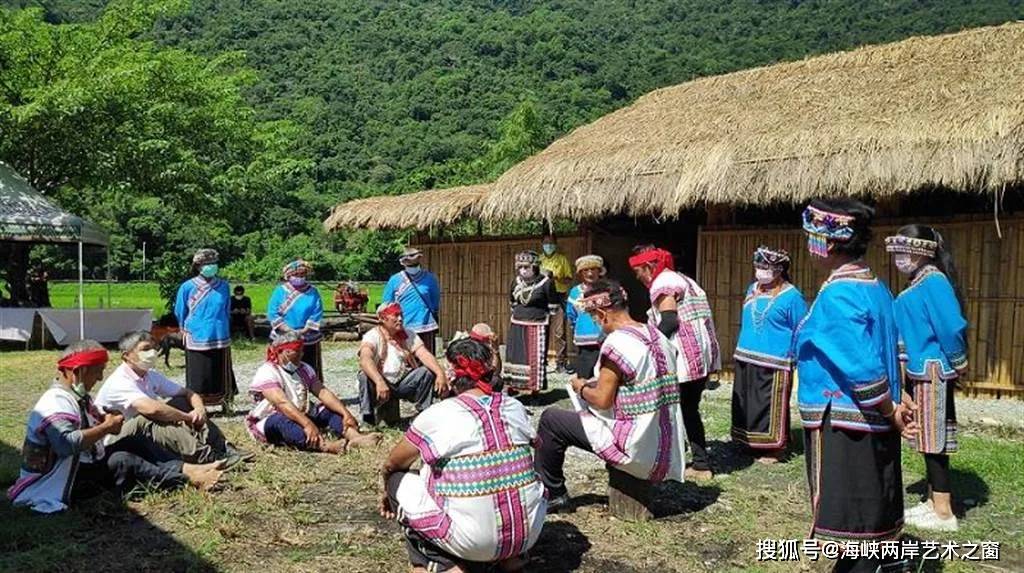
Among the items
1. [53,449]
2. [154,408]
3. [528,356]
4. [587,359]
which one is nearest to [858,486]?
[154,408]

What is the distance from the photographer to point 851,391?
3.26 meters

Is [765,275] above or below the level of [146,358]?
above

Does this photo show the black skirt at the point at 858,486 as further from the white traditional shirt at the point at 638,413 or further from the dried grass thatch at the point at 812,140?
the dried grass thatch at the point at 812,140

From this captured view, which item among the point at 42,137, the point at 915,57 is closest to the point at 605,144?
the point at 915,57

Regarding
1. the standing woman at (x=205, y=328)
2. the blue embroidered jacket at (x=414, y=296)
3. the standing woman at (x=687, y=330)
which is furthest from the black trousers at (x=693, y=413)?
the standing woman at (x=205, y=328)

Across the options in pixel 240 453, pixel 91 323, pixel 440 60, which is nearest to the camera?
pixel 240 453

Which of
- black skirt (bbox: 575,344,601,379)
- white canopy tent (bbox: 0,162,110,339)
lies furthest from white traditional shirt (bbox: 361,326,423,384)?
white canopy tent (bbox: 0,162,110,339)

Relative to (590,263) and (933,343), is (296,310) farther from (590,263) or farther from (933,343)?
(933,343)

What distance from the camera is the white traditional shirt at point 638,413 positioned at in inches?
165

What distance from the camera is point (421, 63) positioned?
199 feet

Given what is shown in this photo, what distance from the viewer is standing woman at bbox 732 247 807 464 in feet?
18.5

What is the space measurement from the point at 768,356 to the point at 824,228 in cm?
255

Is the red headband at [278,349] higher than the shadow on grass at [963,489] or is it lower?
higher

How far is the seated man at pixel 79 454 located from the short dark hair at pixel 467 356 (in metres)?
2.22
